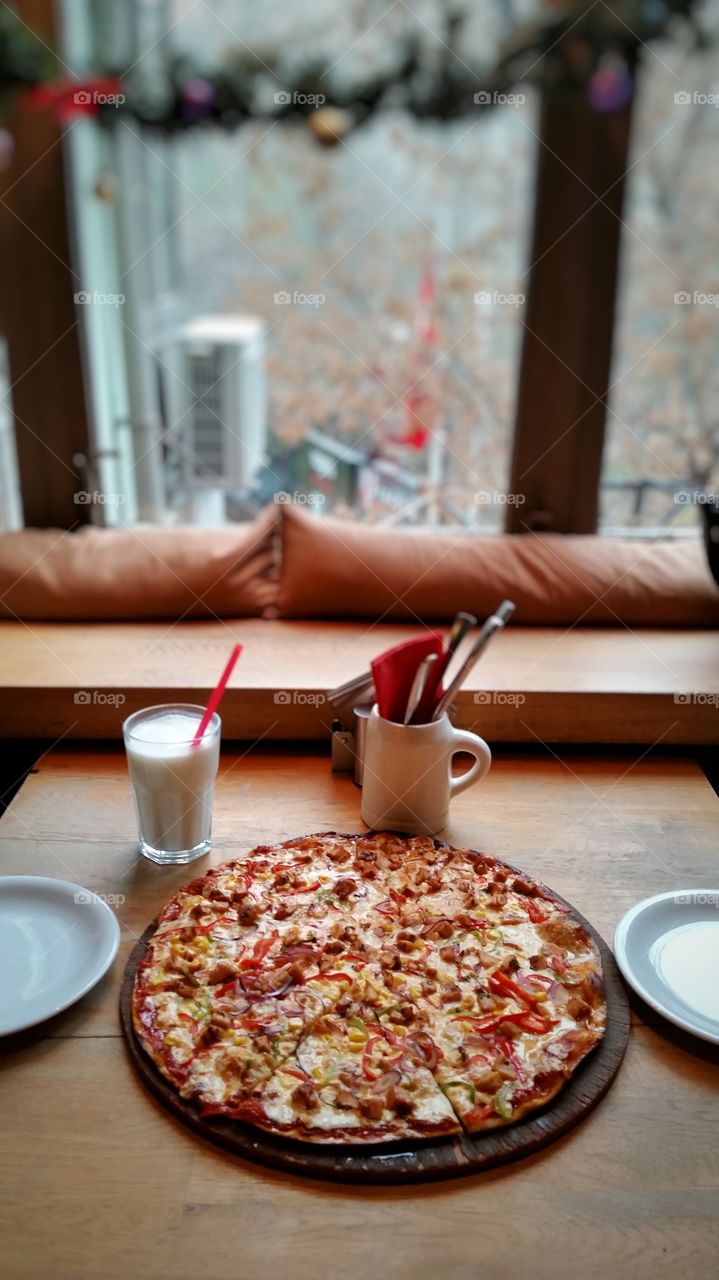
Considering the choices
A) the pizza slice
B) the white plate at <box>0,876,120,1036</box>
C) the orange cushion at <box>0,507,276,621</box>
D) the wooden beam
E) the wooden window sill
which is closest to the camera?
the pizza slice

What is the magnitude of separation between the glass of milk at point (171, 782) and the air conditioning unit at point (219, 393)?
141 cm

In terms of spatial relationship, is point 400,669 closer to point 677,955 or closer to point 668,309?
point 677,955

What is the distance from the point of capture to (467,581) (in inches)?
95.9

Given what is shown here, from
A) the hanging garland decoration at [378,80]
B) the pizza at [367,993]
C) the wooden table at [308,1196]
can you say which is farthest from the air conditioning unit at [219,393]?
the wooden table at [308,1196]

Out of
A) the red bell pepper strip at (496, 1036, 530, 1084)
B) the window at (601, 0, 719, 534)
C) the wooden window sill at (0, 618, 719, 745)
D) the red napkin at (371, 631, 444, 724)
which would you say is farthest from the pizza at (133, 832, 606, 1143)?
the window at (601, 0, 719, 534)

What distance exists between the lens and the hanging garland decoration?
237 centimetres

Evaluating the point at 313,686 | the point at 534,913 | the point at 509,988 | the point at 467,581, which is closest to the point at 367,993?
the point at 509,988

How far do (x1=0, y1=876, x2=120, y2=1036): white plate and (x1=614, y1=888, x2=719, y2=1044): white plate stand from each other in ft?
2.11

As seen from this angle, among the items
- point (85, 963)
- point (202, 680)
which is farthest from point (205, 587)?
point (85, 963)

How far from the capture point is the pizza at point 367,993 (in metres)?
0.96

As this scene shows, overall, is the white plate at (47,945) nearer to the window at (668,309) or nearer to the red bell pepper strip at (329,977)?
the red bell pepper strip at (329,977)

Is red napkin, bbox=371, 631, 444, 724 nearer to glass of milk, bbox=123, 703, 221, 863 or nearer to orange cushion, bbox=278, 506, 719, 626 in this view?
→ glass of milk, bbox=123, 703, 221, 863

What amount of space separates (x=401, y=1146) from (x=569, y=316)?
2.23 meters

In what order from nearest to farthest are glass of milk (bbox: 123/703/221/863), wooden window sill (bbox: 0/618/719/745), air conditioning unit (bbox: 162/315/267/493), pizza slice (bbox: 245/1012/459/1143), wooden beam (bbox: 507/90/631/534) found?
1. pizza slice (bbox: 245/1012/459/1143)
2. glass of milk (bbox: 123/703/221/863)
3. wooden window sill (bbox: 0/618/719/745)
4. wooden beam (bbox: 507/90/631/534)
5. air conditioning unit (bbox: 162/315/267/493)
